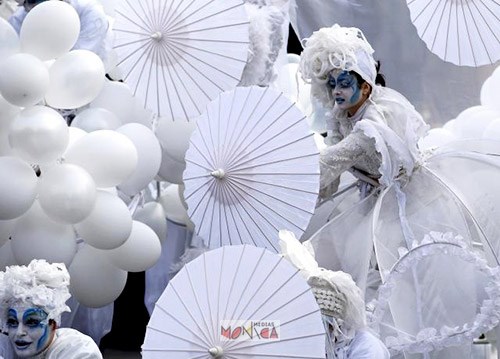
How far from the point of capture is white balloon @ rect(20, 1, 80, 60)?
5523mm

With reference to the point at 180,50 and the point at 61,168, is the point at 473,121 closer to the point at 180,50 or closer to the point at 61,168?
the point at 180,50

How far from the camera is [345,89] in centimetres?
584

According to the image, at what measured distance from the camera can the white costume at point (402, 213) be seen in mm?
5484

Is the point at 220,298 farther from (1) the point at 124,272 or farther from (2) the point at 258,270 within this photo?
(1) the point at 124,272

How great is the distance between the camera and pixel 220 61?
5.77 meters

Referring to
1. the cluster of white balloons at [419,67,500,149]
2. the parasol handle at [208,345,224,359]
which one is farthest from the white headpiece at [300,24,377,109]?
the parasol handle at [208,345,224,359]

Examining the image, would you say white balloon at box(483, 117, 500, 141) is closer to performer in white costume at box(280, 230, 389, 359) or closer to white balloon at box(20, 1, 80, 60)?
performer in white costume at box(280, 230, 389, 359)

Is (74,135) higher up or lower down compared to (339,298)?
higher up

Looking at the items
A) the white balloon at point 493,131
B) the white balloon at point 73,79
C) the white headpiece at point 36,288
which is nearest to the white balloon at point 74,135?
the white balloon at point 73,79

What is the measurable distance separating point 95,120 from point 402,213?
1.35 m

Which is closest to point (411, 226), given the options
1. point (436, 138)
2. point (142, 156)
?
point (436, 138)

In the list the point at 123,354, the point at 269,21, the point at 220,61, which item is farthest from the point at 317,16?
the point at 123,354

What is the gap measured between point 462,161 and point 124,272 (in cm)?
152

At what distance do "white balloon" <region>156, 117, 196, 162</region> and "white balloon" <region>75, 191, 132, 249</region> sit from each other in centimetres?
68
